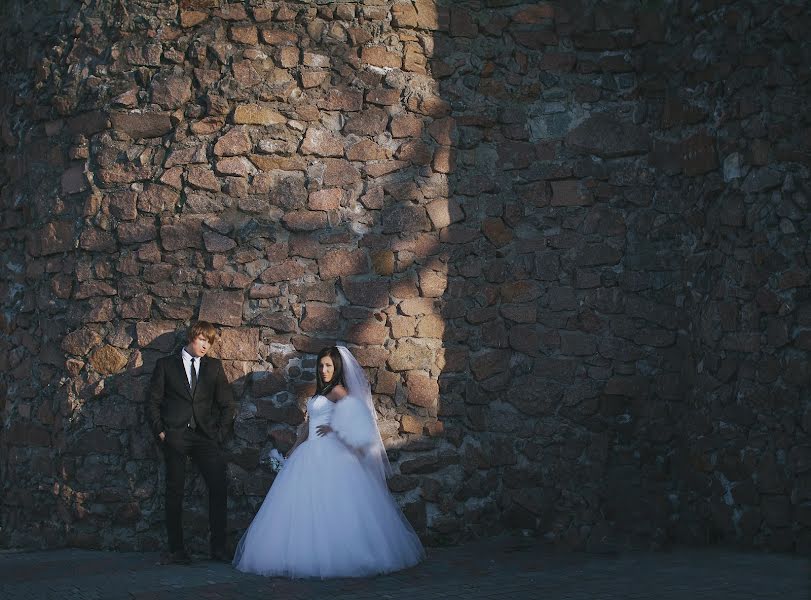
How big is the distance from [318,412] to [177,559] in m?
1.35

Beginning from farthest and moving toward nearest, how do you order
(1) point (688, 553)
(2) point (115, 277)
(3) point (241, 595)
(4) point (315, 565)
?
(2) point (115, 277)
(1) point (688, 553)
(4) point (315, 565)
(3) point (241, 595)

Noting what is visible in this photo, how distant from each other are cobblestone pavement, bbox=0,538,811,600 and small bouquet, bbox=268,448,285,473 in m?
0.78

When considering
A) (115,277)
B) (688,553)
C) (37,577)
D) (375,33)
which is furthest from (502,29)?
(37,577)

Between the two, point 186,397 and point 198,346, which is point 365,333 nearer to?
point 198,346

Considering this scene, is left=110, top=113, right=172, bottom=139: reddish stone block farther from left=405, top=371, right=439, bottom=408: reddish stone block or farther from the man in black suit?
left=405, top=371, right=439, bottom=408: reddish stone block

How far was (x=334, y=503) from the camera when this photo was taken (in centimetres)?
584

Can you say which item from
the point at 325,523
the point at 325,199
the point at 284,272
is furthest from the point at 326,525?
the point at 325,199

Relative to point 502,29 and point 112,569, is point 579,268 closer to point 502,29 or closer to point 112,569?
point 502,29

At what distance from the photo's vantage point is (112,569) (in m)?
6.01

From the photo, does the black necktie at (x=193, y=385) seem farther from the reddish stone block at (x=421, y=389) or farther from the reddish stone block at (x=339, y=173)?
the reddish stone block at (x=339, y=173)

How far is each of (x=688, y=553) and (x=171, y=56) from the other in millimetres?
5021

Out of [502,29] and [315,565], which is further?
[502,29]

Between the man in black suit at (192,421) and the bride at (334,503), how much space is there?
0.39m

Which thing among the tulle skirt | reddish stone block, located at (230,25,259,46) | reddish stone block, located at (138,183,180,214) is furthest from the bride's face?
reddish stone block, located at (230,25,259,46)
